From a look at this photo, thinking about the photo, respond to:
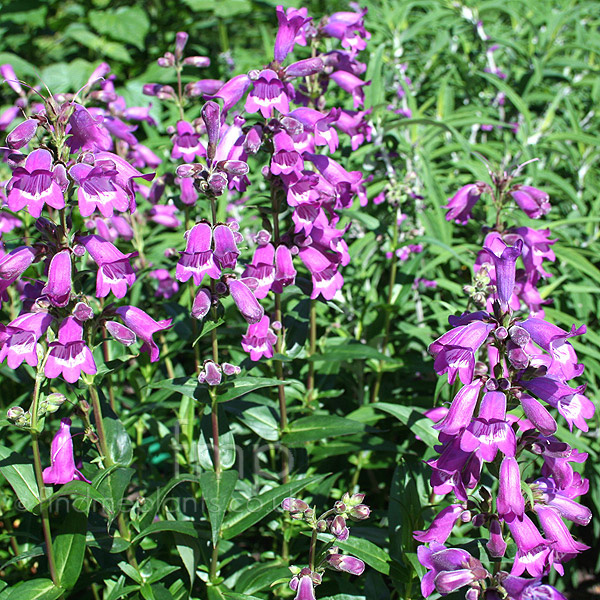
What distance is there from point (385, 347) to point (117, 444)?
6.51 ft

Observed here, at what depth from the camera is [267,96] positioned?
2.91m

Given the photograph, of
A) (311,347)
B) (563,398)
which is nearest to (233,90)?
(311,347)

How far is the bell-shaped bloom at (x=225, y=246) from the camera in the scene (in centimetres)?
264

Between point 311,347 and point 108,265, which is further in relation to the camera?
point 311,347

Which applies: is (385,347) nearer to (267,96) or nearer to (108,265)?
(267,96)

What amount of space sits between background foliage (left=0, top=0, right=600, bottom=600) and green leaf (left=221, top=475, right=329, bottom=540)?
0.02 m

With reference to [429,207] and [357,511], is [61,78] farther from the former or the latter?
[357,511]

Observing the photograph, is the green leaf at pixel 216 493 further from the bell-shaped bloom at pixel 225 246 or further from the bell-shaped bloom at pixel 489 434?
the bell-shaped bloom at pixel 489 434

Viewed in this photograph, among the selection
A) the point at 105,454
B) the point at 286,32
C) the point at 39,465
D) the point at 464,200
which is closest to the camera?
the point at 39,465

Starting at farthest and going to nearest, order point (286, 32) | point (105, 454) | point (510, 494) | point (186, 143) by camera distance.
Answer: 1. point (186, 143)
2. point (286, 32)
3. point (105, 454)
4. point (510, 494)

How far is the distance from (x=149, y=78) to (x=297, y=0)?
7.00 ft

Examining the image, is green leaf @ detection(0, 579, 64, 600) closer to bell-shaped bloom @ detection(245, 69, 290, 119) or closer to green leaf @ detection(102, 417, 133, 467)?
green leaf @ detection(102, 417, 133, 467)

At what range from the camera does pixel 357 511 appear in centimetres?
238

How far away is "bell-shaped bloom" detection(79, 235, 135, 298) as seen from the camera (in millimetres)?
2543
